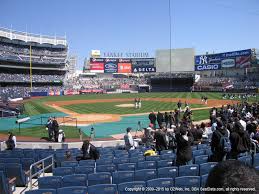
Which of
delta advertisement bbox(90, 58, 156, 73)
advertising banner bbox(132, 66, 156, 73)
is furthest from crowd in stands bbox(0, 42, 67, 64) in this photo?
advertising banner bbox(132, 66, 156, 73)

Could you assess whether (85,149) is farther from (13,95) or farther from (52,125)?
(13,95)

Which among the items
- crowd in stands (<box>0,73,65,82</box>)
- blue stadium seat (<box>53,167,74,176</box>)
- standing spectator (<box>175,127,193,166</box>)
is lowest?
blue stadium seat (<box>53,167,74,176</box>)

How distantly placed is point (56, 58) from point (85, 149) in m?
90.4

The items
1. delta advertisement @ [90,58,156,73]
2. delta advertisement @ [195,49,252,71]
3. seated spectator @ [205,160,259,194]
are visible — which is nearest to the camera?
seated spectator @ [205,160,259,194]

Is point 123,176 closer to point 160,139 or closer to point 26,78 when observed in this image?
point 160,139

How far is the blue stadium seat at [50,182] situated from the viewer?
6945 millimetres

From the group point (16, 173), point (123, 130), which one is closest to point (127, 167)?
point (16, 173)

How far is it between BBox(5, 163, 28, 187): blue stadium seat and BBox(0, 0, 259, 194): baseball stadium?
3cm

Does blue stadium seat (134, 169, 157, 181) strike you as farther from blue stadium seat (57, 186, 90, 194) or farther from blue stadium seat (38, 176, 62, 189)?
blue stadium seat (38, 176, 62, 189)

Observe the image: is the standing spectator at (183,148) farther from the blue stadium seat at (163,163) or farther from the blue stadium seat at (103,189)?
the blue stadium seat at (103,189)

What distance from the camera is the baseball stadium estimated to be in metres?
7.00

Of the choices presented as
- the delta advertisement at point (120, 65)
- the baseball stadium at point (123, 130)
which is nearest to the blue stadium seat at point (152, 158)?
the baseball stadium at point (123, 130)

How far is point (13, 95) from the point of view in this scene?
212 feet

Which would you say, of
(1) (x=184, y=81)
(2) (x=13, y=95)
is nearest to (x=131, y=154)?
(2) (x=13, y=95)
